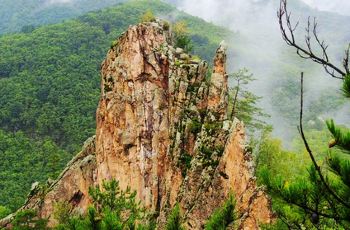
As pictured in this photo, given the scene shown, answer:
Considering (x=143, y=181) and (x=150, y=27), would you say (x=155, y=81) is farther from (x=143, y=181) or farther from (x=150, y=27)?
(x=143, y=181)

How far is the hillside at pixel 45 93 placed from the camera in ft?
310

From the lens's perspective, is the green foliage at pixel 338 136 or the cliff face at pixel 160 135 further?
the cliff face at pixel 160 135

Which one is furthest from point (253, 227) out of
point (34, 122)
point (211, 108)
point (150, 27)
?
point (34, 122)

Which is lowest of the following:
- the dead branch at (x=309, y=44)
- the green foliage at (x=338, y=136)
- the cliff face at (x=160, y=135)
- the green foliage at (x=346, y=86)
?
the cliff face at (x=160, y=135)

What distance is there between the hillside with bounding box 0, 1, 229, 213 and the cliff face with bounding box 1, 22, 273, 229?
137ft

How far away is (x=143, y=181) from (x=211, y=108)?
352 inches

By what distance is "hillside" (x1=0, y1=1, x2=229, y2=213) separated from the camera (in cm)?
9444

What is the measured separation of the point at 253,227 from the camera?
80.7 feet

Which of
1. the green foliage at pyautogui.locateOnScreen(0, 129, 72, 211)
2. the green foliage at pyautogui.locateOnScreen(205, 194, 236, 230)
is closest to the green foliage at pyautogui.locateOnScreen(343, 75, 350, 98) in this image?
the green foliage at pyautogui.locateOnScreen(205, 194, 236, 230)

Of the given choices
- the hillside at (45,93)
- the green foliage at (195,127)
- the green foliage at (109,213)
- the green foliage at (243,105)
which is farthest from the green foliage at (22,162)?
the green foliage at (109,213)

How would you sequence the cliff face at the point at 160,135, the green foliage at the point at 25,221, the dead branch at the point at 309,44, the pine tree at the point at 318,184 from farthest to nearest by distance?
1. the green foliage at the point at 25,221
2. the cliff face at the point at 160,135
3. the pine tree at the point at 318,184
4. the dead branch at the point at 309,44

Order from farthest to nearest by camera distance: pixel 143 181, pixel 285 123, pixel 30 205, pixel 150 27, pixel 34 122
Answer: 1. pixel 285 123
2. pixel 34 122
3. pixel 30 205
4. pixel 150 27
5. pixel 143 181

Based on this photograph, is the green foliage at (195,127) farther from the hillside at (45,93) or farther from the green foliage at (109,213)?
the hillside at (45,93)

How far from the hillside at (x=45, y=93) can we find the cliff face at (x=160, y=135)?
41.9 m
